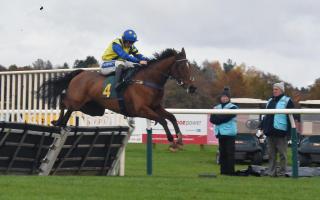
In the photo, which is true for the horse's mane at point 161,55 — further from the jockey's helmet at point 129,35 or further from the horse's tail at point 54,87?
the horse's tail at point 54,87

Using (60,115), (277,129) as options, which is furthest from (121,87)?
(277,129)

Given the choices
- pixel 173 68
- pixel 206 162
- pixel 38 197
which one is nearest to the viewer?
pixel 38 197

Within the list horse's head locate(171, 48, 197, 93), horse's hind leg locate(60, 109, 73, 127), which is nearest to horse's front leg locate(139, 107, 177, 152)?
horse's head locate(171, 48, 197, 93)

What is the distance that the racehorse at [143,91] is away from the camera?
12789mm

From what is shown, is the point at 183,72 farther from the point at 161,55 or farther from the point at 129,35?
the point at 129,35

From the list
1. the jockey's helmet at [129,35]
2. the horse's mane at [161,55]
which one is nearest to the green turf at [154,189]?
the horse's mane at [161,55]

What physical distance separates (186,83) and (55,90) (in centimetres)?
288

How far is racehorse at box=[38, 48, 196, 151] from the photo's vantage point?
12.8 meters

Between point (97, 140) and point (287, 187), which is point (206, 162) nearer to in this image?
point (97, 140)

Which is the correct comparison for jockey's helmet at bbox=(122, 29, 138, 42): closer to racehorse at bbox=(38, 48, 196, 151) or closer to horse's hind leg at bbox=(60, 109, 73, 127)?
racehorse at bbox=(38, 48, 196, 151)

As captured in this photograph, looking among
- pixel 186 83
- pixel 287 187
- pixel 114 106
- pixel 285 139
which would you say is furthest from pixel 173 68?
pixel 287 187

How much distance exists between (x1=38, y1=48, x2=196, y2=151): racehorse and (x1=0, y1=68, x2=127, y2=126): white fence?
0.94 ft

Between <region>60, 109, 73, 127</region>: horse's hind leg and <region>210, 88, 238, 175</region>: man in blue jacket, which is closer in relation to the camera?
<region>210, 88, 238, 175</region>: man in blue jacket

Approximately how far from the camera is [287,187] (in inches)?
372
